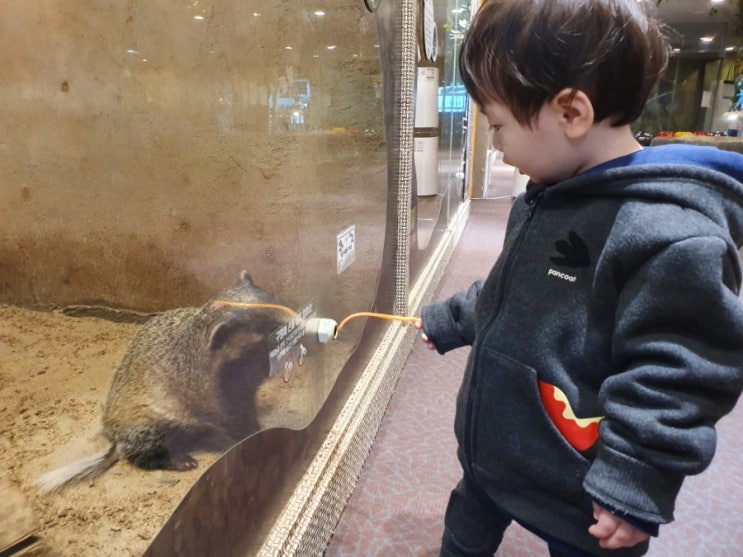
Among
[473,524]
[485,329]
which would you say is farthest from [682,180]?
[473,524]

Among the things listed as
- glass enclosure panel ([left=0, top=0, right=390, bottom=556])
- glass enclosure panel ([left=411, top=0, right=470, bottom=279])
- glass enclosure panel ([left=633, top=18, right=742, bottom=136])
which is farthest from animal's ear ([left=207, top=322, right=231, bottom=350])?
glass enclosure panel ([left=633, top=18, right=742, bottom=136])

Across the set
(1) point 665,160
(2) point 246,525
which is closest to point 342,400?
(2) point 246,525

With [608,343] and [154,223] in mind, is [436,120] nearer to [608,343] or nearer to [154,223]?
A: [154,223]

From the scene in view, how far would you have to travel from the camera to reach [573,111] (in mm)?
577

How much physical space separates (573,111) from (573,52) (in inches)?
2.4

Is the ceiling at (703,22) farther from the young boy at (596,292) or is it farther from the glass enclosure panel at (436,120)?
the young boy at (596,292)

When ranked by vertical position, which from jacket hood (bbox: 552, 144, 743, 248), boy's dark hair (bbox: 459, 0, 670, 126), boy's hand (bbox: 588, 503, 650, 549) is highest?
boy's dark hair (bbox: 459, 0, 670, 126)

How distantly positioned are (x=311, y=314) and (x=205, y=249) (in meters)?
0.30

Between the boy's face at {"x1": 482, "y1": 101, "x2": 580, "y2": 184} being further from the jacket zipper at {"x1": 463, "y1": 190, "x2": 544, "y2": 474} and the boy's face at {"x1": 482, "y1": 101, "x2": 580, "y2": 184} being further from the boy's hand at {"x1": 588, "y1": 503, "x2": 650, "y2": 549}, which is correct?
the boy's hand at {"x1": 588, "y1": 503, "x2": 650, "y2": 549}

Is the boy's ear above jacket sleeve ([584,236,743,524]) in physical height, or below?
above

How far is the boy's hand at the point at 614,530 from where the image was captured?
55 cm

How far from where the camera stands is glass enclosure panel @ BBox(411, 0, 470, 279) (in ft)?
6.61

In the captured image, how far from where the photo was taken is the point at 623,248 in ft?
1.82

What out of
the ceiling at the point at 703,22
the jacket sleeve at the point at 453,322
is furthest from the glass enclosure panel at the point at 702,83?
the jacket sleeve at the point at 453,322
